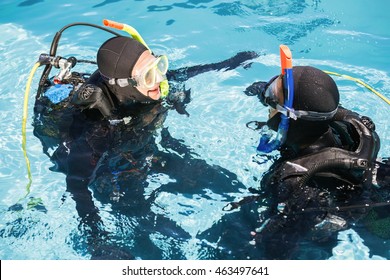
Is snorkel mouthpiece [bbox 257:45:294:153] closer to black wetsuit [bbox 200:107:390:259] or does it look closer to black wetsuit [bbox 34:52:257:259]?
black wetsuit [bbox 200:107:390:259]

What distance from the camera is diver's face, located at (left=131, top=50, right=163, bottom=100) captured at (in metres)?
3.88

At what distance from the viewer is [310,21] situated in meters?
6.80

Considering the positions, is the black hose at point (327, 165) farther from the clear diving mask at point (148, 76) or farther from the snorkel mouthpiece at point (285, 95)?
the clear diving mask at point (148, 76)

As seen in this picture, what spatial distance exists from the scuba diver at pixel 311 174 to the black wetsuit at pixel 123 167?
2.65 feet

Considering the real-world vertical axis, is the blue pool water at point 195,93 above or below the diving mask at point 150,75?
below

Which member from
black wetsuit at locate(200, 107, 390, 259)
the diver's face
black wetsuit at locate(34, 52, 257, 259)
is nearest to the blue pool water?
black wetsuit at locate(34, 52, 257, 259)

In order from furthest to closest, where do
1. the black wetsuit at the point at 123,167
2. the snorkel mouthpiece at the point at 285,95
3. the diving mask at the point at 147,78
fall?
the diving mask at the point at 147,78
the black wetsuit at the point at 123,167
the snorkel mouthpiece at the point at 285,95

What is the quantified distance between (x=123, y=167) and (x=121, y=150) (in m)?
0.16

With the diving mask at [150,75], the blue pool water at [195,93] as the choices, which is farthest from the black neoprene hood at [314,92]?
the diving mask at [150,75]

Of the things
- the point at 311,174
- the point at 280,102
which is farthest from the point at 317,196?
the point at 280,102

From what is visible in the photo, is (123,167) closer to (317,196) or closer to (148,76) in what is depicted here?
(148,76)

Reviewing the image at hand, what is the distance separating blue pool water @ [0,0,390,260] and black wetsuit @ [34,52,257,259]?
34mm

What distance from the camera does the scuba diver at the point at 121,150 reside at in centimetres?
377

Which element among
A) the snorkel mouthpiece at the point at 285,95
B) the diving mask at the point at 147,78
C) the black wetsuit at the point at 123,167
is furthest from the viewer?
the diving mask at the point at 147,78
